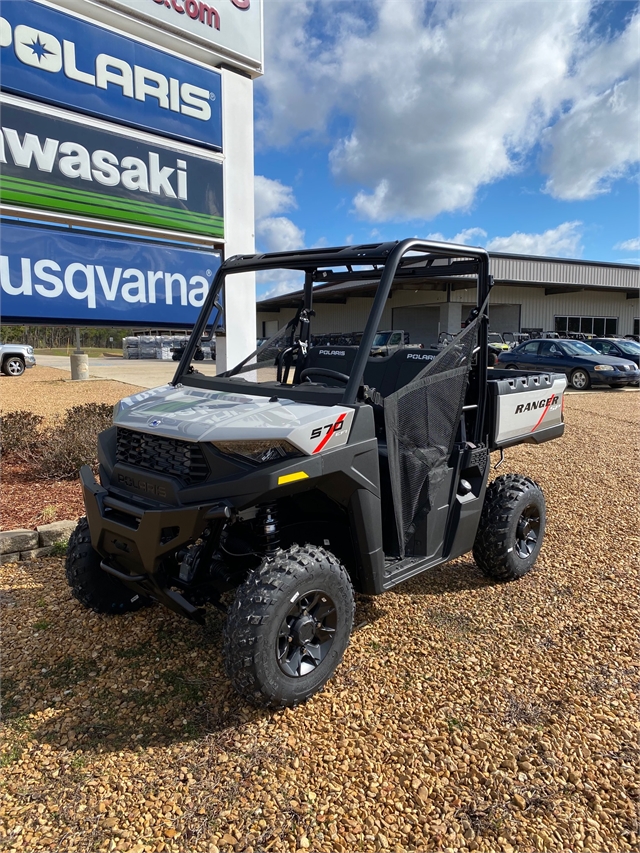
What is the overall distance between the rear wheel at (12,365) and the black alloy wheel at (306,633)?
70.5 feet

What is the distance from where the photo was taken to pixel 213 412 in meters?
2.70

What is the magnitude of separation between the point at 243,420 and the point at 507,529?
79.1 inches

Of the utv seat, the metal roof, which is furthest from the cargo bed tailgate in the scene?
the metal roof

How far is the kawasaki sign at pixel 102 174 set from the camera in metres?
4.90

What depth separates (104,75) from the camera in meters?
5.30

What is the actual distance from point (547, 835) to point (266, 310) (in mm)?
46415

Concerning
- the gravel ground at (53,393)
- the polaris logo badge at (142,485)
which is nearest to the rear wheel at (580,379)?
the gravel ground at (53,393)

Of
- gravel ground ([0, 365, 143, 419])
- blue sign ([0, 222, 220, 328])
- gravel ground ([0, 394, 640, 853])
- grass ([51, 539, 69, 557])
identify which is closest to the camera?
gravel ground ([0, 394, 640, 853])

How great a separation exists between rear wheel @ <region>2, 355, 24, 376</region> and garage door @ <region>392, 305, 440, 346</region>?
A: 20.7 m

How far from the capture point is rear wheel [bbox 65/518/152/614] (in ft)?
10.3

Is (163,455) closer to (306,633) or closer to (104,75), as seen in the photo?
(306,633)

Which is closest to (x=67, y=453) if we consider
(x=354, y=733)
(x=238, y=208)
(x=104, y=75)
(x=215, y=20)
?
(x=238, y=208)

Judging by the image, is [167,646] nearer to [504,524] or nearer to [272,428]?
[272,428]

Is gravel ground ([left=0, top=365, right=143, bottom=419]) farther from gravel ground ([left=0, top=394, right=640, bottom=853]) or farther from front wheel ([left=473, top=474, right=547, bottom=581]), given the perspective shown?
front wheel ([left=473, top=474, right=547, bottom=581])
